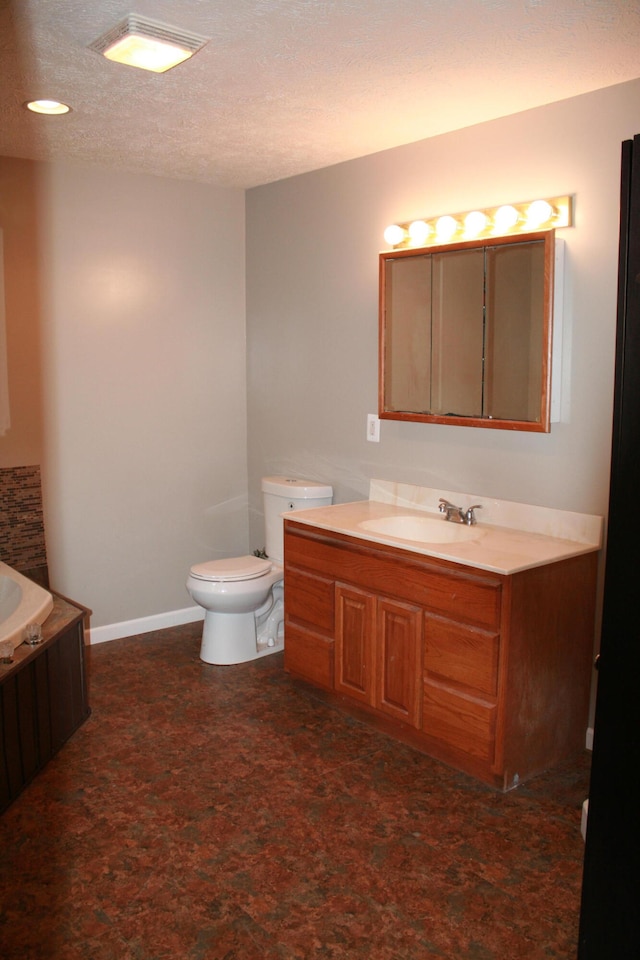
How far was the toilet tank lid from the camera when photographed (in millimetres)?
4082

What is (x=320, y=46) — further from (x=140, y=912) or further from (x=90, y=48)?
(x=140, y=912)

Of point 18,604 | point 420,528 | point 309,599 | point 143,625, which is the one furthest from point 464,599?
point 143,625

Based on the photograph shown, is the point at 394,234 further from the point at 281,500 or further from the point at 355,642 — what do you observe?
the point at 355,642

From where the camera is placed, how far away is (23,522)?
397 centimetres

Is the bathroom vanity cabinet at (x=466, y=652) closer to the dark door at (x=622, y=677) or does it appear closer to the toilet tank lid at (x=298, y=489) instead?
the toilet tank lid at (x=298, y=489)

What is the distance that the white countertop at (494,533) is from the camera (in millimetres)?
2775

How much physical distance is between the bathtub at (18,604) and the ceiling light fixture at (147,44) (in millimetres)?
1940

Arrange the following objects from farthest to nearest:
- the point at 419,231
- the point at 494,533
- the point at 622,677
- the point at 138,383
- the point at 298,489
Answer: the point at 138,383 → the point at 298,489 → the point at 419,231 → the point at 494,533 → the point at 622,677

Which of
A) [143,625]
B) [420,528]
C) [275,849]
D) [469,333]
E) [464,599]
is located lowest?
[275,849]

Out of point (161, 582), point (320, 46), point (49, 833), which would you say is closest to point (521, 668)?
point (49, 833)

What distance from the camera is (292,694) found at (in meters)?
3.64

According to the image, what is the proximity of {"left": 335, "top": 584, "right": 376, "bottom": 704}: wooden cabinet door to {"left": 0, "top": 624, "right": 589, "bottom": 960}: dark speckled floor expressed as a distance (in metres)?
0.16

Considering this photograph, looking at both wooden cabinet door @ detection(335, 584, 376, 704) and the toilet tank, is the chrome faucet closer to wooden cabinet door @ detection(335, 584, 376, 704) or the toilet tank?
wooden cabinet door @ detection(335, 584, 376, 704)

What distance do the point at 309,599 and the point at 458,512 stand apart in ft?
2.50
